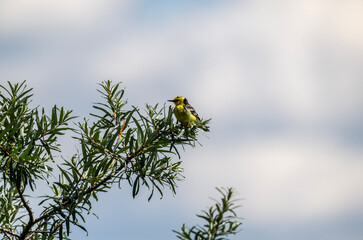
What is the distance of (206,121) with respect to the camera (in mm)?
5391

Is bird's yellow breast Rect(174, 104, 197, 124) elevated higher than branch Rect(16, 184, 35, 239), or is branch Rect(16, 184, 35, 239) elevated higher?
bird's yellow breast Rect(174, 104, 197, 124)

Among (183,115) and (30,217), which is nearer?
(30,217)

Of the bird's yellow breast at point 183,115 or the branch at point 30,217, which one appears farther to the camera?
the bird's yellow breast at point 183,115

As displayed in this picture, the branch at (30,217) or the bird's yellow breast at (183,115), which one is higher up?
the bird's yellow breast at (183,115)

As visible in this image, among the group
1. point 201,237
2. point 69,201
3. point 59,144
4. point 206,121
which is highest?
point 206,121

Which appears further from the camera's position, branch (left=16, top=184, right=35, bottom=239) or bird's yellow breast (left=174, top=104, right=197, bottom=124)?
bird's yellow breast (left=174, top=104, right=197, bottom=124)

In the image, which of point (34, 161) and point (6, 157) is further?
point (34, 161)

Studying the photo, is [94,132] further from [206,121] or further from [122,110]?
[206,121]

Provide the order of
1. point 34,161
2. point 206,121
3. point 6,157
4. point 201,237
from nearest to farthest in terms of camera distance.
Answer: point 201,237 → point 6,157 → point 34,161 → point 206,121

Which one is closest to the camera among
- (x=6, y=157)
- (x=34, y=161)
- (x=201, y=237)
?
(x=201, y=237)

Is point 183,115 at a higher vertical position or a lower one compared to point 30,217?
higher

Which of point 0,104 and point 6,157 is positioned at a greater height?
point 0,104

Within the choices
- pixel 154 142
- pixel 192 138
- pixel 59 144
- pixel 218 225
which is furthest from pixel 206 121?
pixel 218 225

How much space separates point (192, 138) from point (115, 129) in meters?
0.72
